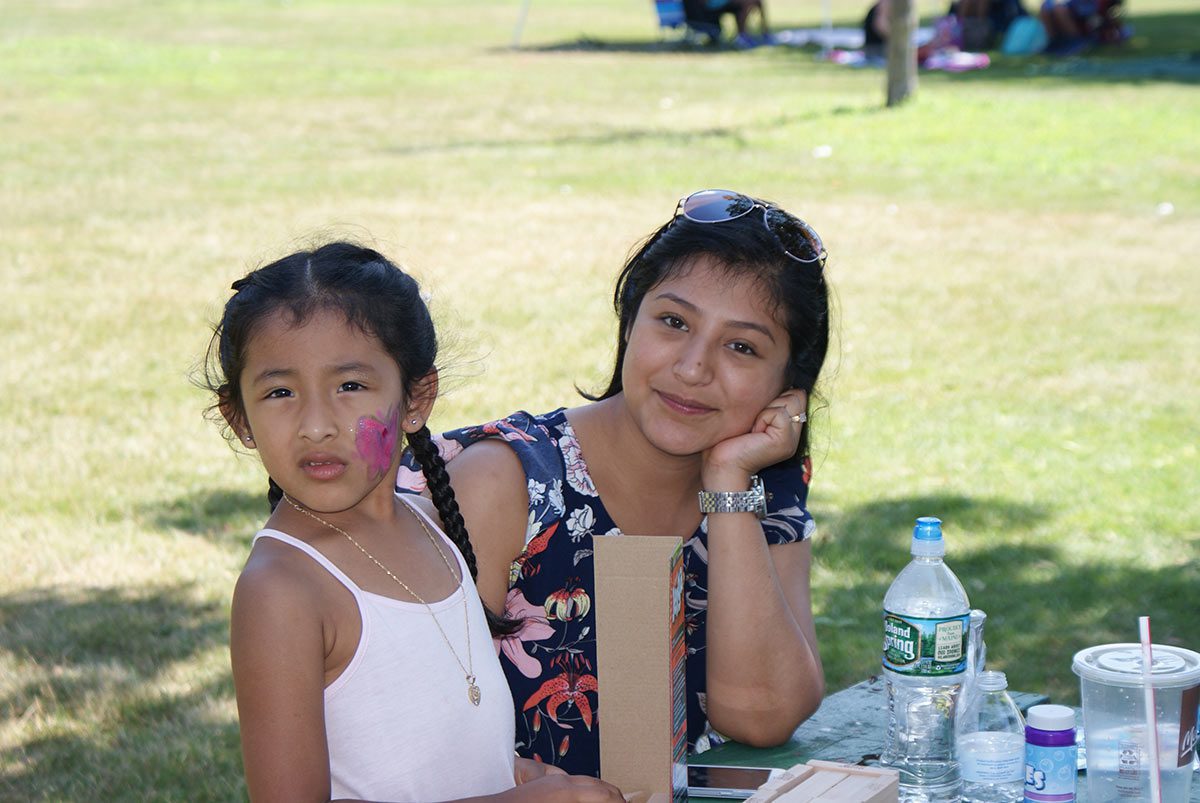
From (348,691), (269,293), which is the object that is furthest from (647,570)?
(269,293)

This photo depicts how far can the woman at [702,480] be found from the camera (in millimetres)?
2854

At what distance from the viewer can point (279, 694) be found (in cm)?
206

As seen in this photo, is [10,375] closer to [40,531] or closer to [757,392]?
[40,531]

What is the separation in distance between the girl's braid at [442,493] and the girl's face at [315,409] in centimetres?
31

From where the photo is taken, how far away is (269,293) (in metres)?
2.33

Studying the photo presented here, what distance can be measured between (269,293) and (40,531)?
4162 millimetres

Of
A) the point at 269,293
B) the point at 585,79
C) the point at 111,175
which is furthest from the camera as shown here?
the point at 585,79

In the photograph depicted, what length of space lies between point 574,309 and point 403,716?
24.5 feet

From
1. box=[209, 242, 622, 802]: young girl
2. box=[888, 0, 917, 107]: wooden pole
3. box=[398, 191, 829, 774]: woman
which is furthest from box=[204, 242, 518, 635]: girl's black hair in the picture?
box=[888, 0, 917, 107]: wooden pole

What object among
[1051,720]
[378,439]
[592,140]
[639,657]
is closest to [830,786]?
[639,657]

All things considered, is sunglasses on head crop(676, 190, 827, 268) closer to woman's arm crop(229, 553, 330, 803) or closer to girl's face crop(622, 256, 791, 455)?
girl's face crop(622, 256, 791, 455)

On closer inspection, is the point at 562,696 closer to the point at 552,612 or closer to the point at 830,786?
the point at 552,612

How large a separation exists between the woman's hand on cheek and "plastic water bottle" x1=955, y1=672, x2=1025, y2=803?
21.9 inches

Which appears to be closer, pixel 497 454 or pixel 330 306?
pixel 330 306
